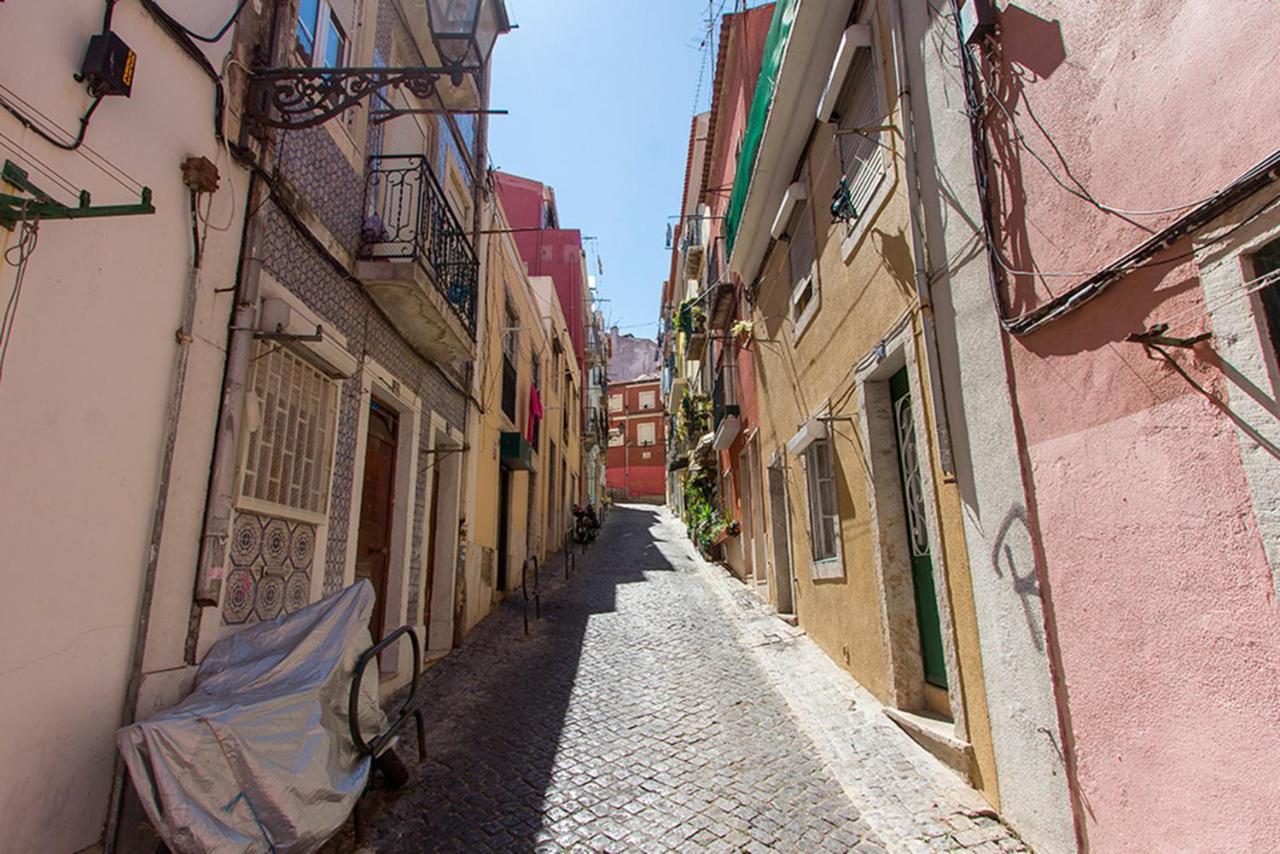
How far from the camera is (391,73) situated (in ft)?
12.2

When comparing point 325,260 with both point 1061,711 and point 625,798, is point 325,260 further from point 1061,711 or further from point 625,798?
point 1061,711

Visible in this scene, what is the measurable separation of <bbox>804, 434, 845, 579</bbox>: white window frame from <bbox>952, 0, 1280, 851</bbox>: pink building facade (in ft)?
9.57

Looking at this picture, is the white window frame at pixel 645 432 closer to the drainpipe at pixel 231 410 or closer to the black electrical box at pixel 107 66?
the drainpipe at pixel 231 410

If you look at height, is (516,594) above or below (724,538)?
below

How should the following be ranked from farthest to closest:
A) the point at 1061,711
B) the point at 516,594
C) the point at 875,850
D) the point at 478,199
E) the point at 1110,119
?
the point at 516,594 → the point at 478,199 → the point at 875,850 → the point at 1061,711 → the point at 1110,119

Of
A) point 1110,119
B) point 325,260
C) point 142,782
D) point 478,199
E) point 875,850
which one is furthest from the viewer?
point 478,199

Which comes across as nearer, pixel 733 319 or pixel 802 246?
pixel 802 246

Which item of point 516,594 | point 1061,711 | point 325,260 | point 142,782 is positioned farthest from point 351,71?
point 516,594

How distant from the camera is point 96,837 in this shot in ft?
8.66

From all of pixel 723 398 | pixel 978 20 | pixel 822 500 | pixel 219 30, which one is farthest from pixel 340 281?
pixel 723 398

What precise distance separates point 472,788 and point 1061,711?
10.6 ft

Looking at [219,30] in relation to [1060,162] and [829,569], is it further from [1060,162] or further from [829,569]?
[829,569]

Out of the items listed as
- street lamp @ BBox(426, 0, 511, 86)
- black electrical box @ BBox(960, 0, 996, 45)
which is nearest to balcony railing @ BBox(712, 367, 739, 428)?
black electrical box @ BBox(960, 0, 996, 45)

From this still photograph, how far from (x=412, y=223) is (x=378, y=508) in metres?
2.88
